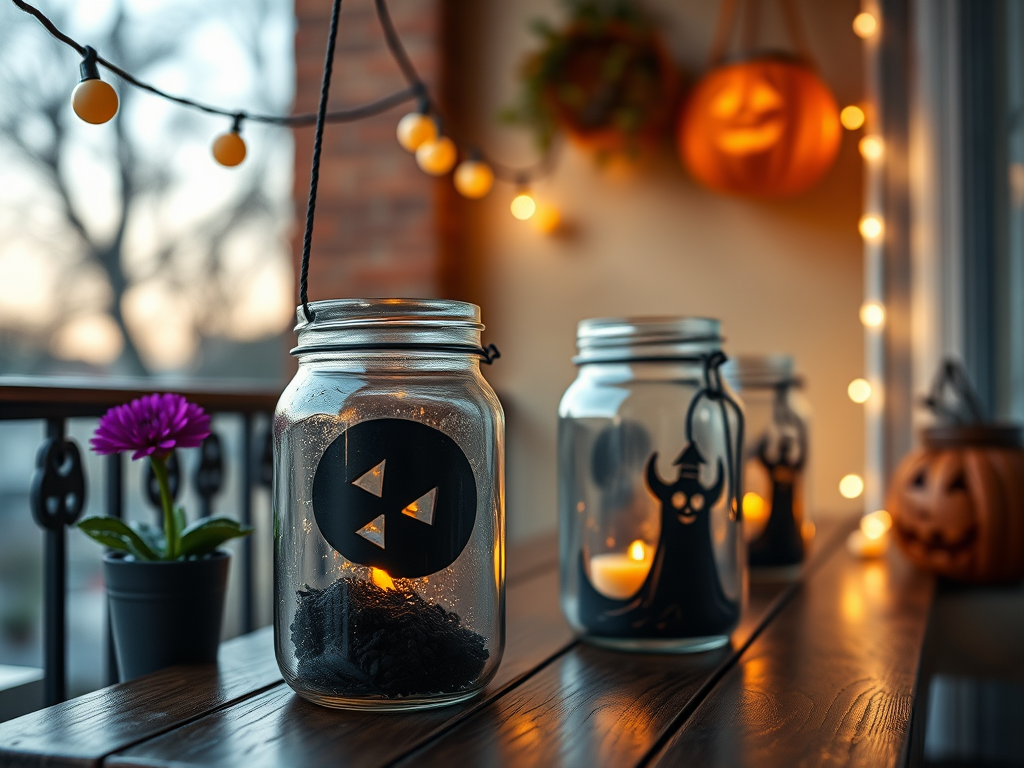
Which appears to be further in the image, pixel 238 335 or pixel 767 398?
pixel 238 335

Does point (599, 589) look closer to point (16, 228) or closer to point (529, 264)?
point (529, 264)

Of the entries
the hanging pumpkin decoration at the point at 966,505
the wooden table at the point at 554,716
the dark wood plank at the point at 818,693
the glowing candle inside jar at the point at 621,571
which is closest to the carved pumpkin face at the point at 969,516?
the hanging pumpkin decoration at the point at 966,505

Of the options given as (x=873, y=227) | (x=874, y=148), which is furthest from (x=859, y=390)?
(x=874, y=148)

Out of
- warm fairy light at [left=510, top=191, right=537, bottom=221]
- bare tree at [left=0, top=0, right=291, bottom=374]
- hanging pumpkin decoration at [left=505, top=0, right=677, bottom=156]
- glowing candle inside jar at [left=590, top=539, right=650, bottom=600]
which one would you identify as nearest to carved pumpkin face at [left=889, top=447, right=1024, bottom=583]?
glowing candle inside jar at [left=590, top=539, right=650, bottom=600]

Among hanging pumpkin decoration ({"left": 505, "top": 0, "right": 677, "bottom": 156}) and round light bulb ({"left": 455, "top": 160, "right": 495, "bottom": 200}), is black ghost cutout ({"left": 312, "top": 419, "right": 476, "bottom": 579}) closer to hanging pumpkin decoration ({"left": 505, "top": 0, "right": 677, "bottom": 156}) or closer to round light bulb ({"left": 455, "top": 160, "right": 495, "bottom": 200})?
round light bulb ({"left": 455, "top": 160, "right": 495, "bottom": 200})

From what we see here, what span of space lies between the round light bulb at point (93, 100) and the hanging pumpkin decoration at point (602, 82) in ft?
5.61

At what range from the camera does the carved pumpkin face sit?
1.44 m

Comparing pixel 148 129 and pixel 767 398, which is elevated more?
pixel 148 129

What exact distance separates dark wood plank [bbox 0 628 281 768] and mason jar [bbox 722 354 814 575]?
0.74m

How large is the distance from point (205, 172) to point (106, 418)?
363 cm

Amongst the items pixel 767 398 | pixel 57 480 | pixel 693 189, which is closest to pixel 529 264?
pixel 693 189

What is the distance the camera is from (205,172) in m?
4.16

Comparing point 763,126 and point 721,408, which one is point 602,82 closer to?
point 763,126

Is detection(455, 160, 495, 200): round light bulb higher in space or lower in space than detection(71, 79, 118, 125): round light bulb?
higher
